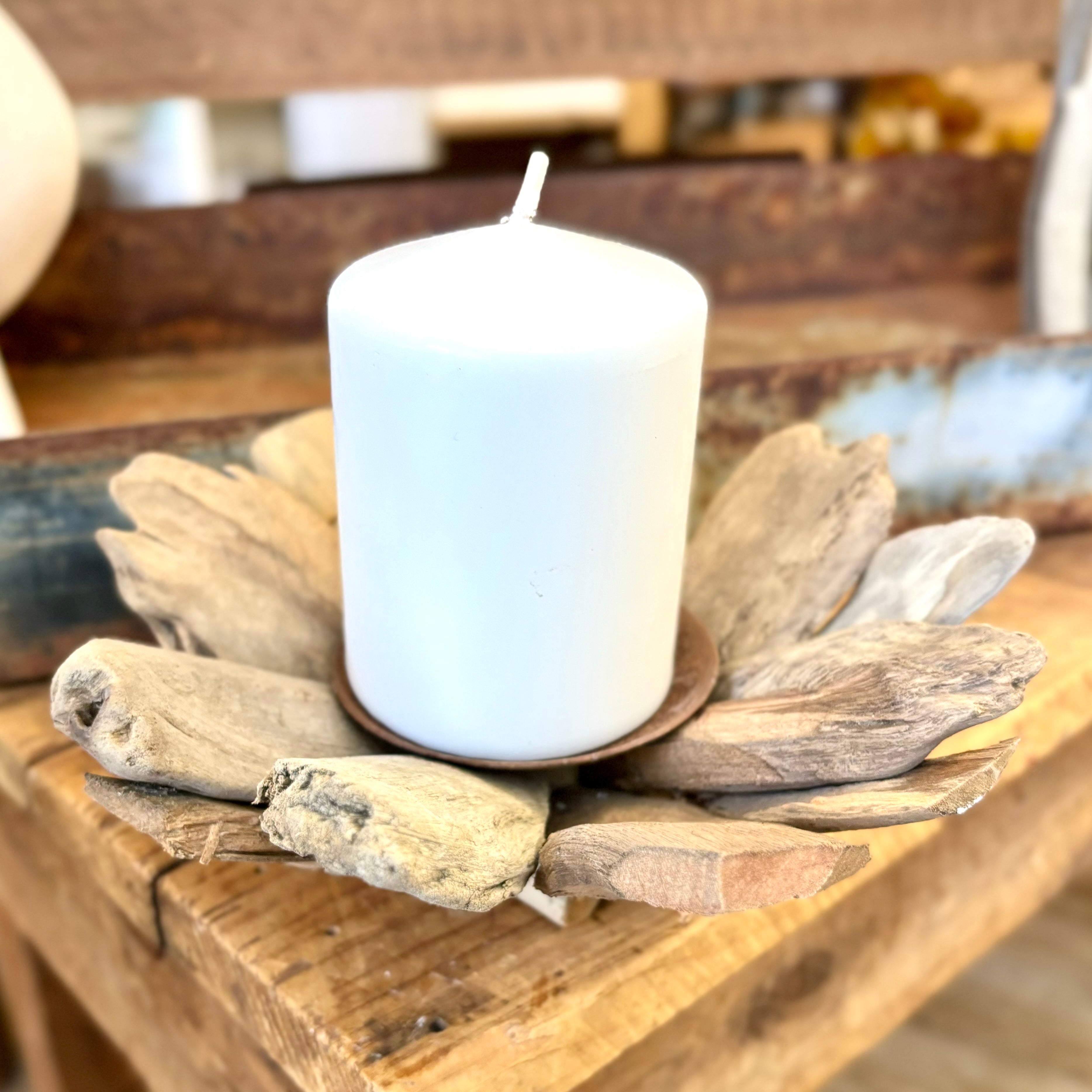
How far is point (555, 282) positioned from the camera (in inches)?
9.7

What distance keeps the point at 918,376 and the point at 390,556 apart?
0.29 meters

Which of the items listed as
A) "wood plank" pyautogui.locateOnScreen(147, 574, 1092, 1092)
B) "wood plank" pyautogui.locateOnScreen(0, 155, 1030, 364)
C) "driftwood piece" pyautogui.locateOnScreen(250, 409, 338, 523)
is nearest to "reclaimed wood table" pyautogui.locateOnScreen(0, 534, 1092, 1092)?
"wood plank" pyautogui.locateOnScreen(147, 574, 1092, 1092)

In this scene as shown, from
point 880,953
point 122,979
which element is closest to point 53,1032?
point 122,979

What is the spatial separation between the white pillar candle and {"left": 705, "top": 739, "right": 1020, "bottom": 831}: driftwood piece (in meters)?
0.06

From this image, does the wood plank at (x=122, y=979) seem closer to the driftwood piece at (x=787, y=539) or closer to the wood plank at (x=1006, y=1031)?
the driftwood piece at (x=787, y=539)

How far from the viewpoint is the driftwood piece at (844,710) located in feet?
0.79

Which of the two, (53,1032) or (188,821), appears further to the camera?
(53,1032)

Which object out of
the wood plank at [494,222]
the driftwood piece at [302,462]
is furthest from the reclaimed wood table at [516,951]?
the wood plank at [494,222]

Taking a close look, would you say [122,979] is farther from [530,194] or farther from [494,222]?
[494,222]

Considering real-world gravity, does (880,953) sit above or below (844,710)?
below

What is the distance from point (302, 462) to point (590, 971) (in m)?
0.20

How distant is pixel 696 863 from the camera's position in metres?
0.20

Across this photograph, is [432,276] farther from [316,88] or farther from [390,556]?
[316,88]

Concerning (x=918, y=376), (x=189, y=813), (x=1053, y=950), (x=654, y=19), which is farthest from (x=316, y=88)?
(x=1053, y=950)
